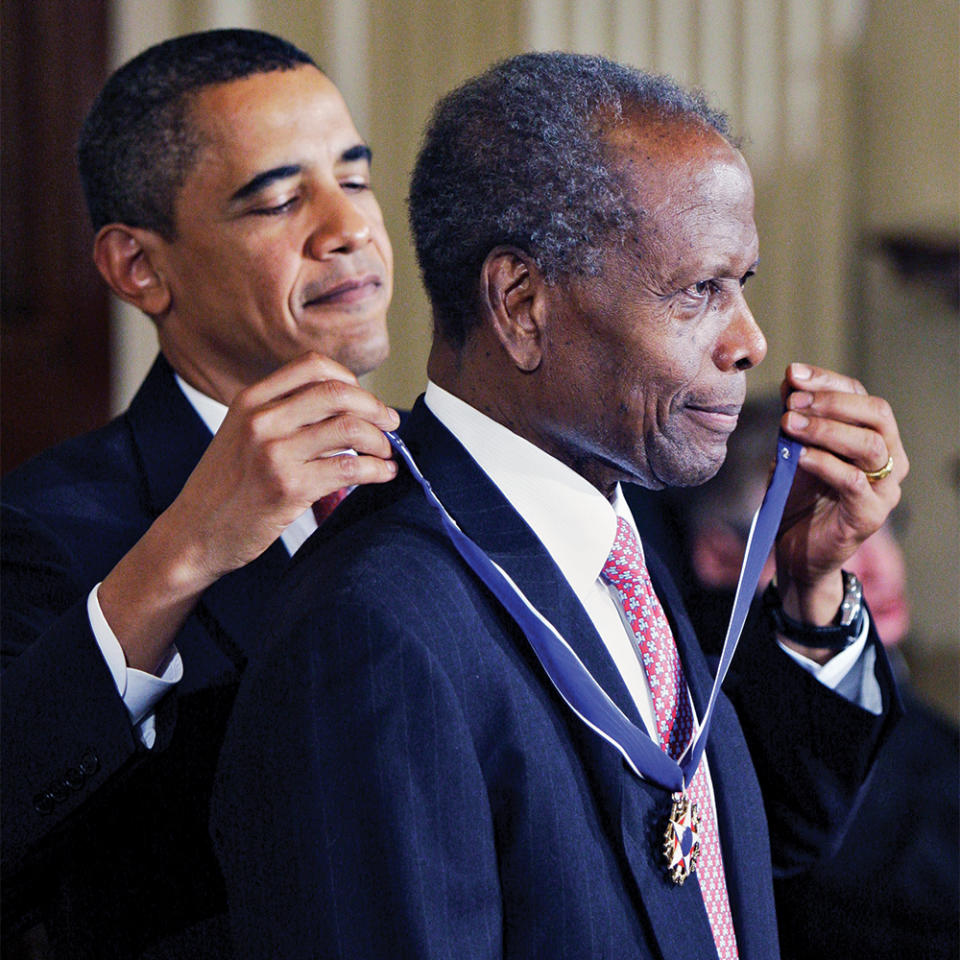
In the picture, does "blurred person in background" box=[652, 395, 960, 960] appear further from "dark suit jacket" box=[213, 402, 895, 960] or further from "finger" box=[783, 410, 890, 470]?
"dark suit jacket" box=[213, 402, 895, 960]

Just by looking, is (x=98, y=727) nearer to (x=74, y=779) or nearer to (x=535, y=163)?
(x=74, y=779)

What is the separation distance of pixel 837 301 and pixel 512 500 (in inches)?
124

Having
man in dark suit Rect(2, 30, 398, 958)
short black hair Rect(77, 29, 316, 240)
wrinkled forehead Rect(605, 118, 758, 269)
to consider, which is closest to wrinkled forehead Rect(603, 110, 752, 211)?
wrinkled forehead Rect(605, 118, 758, 269)

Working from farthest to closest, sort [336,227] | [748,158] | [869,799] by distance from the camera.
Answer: [748,158] → [869,799] → [336,227]

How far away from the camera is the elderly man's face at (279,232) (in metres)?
1.36

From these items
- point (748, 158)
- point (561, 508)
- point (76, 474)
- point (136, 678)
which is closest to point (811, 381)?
point (561, 508)

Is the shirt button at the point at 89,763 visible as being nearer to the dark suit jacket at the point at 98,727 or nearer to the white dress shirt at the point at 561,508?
the dark suit jacket at the point at 98,727

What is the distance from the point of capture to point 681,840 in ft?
2.91

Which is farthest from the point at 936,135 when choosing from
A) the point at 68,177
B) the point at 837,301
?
the point at 68,177

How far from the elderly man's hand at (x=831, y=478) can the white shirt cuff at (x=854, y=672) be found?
1.4 inches

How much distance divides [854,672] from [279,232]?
0.73 meters

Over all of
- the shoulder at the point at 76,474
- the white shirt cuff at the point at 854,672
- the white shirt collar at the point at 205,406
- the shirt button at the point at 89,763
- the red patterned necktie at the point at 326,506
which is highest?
the white shirt collar at the point at 205,406

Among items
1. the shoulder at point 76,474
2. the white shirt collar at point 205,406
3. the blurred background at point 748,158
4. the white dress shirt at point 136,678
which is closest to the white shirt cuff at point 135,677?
the white dress shirt at point 136,678

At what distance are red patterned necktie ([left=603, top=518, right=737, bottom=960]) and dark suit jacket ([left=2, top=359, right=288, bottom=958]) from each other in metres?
0.43
